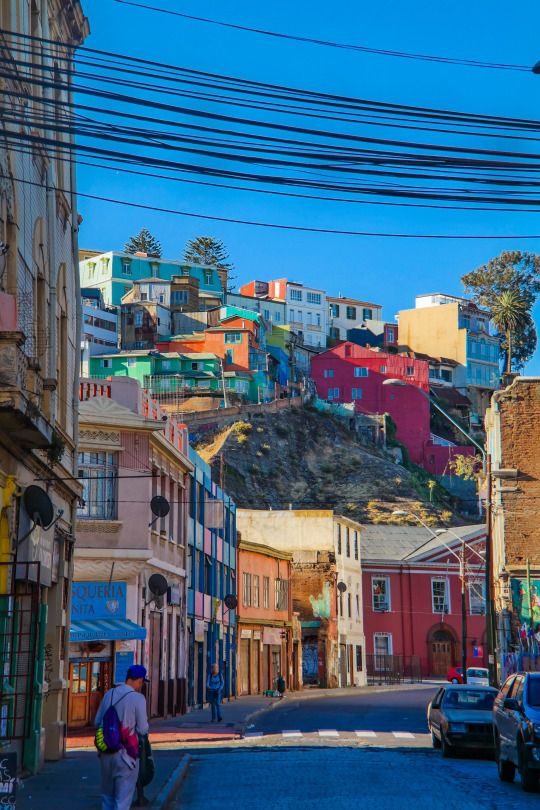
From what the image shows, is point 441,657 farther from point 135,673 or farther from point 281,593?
point 135,673

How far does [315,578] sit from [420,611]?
12.7 meters

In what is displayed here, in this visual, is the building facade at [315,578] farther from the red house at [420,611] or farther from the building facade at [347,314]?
the building facade at [347,314]

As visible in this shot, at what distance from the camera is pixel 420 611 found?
80.6 m

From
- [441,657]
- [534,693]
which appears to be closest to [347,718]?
[534,693]

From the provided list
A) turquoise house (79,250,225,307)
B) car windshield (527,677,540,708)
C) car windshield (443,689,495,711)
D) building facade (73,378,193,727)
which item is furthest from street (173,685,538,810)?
turquoise house (79,250,225,307)

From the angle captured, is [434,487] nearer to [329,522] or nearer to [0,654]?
[329,522]

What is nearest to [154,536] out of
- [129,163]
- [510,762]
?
[510,762]

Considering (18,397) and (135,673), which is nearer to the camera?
(135,673)

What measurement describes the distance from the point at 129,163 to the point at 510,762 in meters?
10.6

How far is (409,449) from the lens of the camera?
12156cm

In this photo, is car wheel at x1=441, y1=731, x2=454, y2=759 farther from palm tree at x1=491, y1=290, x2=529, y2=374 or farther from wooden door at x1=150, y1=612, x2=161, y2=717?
palm tree at x1=491, y1=290, x2=529, y2=374

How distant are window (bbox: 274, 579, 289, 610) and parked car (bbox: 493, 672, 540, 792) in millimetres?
44093

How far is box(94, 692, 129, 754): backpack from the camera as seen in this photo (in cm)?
1135

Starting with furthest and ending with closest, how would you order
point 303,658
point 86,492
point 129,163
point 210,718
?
point 303,658 < point 210,718 < point 86,492 < point 129,163
